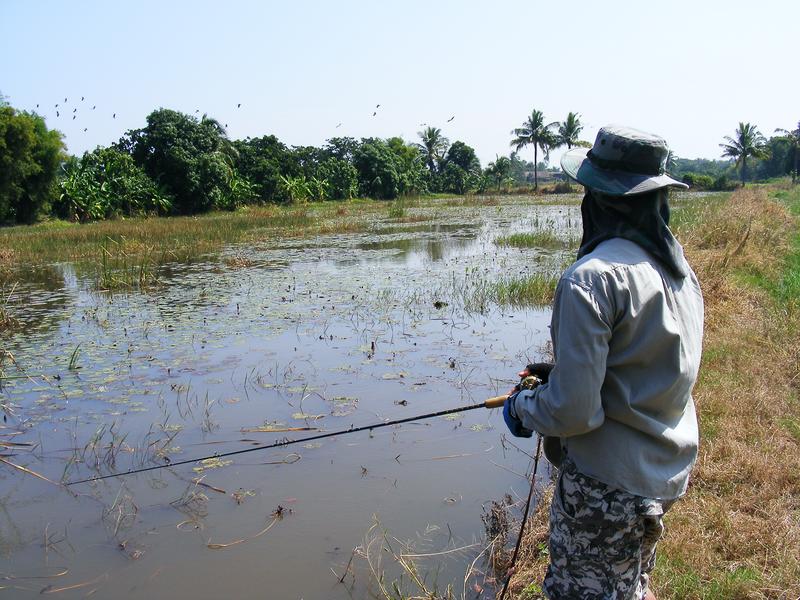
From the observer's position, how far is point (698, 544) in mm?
2770

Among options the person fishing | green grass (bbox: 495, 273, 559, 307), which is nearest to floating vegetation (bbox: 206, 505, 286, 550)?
the person fishing

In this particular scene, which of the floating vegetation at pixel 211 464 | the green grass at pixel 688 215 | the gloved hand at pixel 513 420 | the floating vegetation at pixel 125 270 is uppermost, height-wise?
the gloved hand at pixel 513 420

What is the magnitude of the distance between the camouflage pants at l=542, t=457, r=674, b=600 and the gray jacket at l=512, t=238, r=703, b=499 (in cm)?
4

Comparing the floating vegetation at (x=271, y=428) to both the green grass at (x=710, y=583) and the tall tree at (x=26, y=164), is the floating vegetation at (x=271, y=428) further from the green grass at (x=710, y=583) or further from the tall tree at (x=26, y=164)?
the tall tree at (x=26, y=164)

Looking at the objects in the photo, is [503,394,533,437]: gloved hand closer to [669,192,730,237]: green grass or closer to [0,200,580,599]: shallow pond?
[0,200,580,599]: shallow pond

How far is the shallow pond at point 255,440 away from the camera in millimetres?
3361

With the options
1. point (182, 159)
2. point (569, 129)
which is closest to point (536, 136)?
point (569, 129)

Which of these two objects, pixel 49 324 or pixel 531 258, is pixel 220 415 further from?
pixel 531 258

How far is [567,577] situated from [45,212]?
29697mm

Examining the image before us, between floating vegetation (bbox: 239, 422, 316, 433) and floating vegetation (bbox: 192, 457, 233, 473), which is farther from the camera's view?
floating vegetation (bbox: 239, 422, 316, 433)

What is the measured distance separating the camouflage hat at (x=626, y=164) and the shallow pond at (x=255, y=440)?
2.01 meters

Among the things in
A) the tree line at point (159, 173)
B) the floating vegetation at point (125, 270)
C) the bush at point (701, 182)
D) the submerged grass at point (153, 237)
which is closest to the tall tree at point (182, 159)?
the tree line at point (159, 173)

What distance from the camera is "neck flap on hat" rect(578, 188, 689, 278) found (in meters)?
1.64

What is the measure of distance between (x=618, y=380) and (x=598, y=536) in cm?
39
